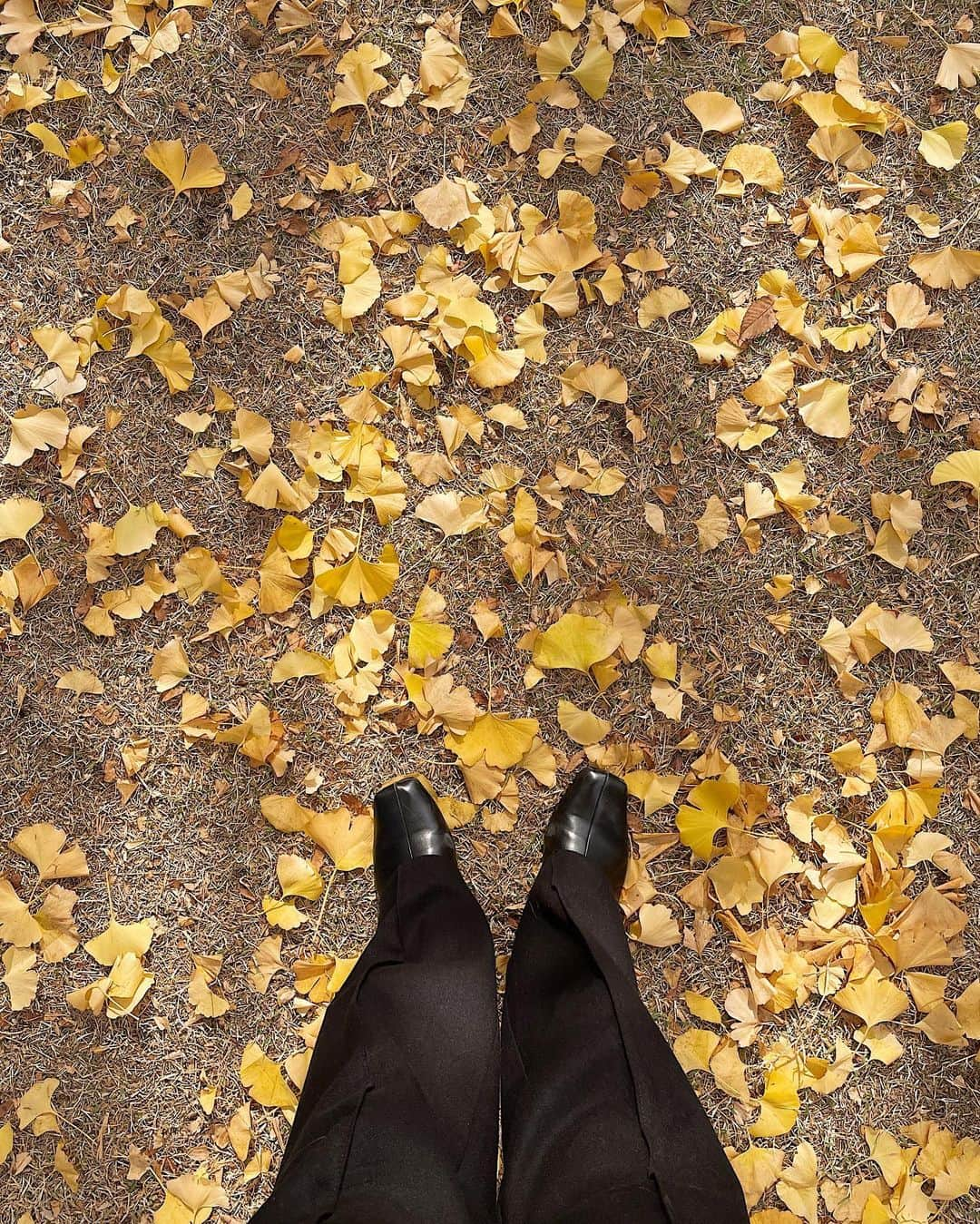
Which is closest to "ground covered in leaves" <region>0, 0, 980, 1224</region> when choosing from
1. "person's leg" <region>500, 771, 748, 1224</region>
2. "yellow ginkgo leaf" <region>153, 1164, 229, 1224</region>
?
"yellow ginkgo leaf" <region>153, 1164, 229, 1224</region>

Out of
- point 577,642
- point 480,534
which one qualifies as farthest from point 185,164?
point 577,642

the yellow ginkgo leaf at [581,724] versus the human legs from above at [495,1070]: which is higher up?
the yellow ginkgo leaf at [581,724]

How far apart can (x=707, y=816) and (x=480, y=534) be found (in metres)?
0.72

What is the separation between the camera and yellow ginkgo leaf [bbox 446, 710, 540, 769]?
182 cm

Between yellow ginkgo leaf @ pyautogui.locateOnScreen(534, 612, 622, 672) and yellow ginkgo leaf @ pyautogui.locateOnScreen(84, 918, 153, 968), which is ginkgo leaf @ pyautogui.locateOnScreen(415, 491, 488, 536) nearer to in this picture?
yellow ginkgo leaf @ pyautogui.locateOnScreen(534, 612, 622, 672)

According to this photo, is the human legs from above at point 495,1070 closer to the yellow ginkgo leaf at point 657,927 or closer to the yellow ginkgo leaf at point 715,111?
the yellow ginkgo leaf at point 657,927

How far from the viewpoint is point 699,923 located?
1813 millimetres

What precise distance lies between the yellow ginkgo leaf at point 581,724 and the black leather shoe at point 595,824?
0.07 metres

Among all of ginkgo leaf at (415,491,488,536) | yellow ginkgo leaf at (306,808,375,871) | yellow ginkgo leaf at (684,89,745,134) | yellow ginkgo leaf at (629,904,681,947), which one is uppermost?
yellow ginkgo leaf at (684,89,745,134)

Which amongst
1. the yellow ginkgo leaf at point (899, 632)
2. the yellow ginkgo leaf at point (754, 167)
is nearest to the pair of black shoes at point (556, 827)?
the yellow ginkgo leaf at point (899, 632)

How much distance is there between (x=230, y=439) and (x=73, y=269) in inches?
19.8

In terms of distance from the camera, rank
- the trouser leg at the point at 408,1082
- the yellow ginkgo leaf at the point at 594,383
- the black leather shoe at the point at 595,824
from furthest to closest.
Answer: the yellow ginkgo leaf at the point at 594,383 < the black leather shoe at the point at 595,824 < the trouser leg at the point at 408,1082

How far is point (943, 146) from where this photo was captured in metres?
1.90

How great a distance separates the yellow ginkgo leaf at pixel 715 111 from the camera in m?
1.89
